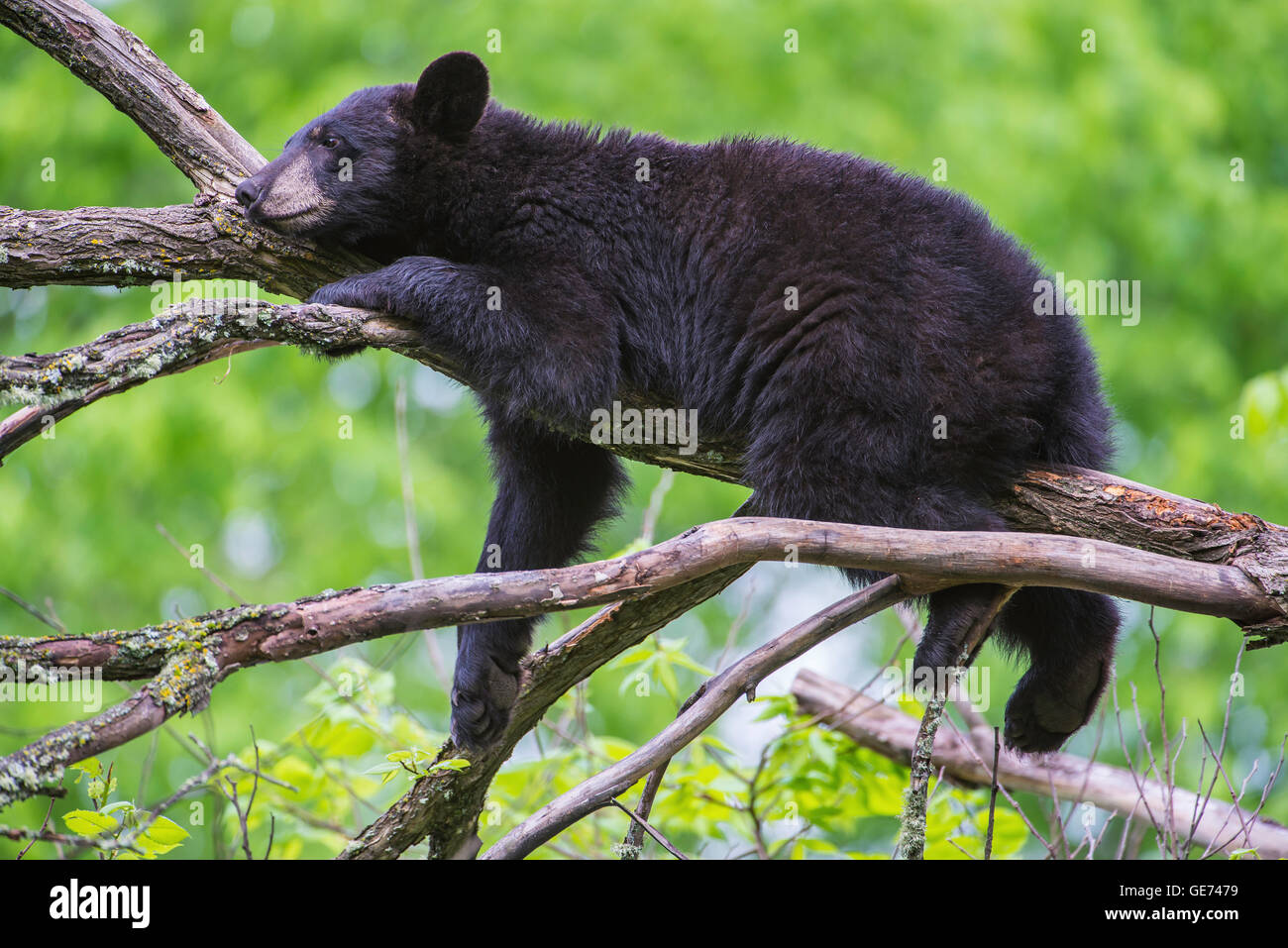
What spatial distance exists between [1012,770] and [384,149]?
410 cm

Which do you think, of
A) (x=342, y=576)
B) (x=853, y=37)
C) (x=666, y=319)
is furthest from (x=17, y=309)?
(x=666, y=319)

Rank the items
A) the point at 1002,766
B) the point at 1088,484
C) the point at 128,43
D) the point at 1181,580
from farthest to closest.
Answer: the point at 1002,766, the point at 128,43, the point at 1088,484, the point at 1181,580

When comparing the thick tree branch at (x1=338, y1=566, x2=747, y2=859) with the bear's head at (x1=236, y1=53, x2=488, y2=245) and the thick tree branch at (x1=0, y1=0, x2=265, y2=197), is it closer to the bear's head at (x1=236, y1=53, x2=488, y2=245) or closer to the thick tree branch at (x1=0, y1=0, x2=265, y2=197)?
the bear's head at (x1=236, y1=53, x2=488, y2=245)

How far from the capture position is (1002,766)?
5664 millimetres

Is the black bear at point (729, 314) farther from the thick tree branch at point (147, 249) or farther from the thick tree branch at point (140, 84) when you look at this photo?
the thick tree branch at point (140, 84)

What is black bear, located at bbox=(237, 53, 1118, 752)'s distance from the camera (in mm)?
4129

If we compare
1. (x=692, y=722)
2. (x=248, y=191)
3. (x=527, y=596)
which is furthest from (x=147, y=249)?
(x=692, y=722)

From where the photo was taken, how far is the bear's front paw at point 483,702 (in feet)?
15.0

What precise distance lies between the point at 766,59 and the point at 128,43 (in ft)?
22.3

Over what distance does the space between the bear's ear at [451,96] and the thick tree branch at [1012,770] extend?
295 centimetres

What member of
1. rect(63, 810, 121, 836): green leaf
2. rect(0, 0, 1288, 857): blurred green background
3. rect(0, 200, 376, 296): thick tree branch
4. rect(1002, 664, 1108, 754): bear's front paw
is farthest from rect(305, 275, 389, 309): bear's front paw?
rect(0, 0, 1288, 857): blurred green background

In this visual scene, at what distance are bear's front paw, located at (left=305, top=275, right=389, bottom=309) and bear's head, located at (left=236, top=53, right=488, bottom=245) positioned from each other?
0.46 meters

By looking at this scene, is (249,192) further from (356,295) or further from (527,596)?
(527,596)
